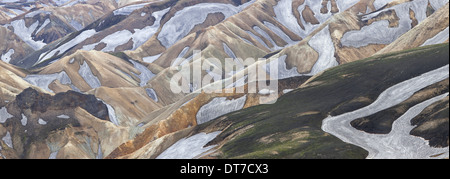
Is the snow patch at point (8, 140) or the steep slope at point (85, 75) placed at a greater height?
the snow patch at point (8, 140)

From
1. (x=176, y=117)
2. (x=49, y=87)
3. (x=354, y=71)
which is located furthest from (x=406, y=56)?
(x=49, y=87)

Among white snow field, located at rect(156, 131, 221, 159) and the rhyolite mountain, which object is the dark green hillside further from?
white snow field, located at rect(156, 131, 221, 159)

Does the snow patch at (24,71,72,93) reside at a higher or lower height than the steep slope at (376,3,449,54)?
lower

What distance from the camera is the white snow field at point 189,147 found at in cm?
6309

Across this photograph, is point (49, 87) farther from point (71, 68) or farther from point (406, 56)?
point (406, 56)

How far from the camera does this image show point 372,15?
5448 inches

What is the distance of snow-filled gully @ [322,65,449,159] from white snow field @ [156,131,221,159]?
14601 mm

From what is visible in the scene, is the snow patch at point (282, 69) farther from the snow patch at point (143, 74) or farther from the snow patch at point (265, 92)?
the snow patch at point (143, 74)

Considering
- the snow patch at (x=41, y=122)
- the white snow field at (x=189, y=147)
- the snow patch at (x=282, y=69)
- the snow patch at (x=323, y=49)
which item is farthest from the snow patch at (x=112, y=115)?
the white snow field at (x=189, y=147)

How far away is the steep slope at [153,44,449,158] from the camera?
166ft

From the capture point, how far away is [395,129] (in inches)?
1983

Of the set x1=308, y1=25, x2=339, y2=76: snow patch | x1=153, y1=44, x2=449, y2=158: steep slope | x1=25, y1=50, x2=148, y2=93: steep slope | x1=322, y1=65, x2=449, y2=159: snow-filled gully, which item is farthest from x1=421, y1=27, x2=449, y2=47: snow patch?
x1=25, y1=50, x2=148, y2=93: steep slope

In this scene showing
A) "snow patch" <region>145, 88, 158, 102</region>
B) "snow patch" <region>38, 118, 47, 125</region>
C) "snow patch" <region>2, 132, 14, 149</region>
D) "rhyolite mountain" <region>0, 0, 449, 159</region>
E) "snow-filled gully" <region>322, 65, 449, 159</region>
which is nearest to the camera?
"snow-filled gully" <region>322, 65, 449, 159</region>

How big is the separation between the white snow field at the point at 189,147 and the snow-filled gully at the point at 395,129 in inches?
575
